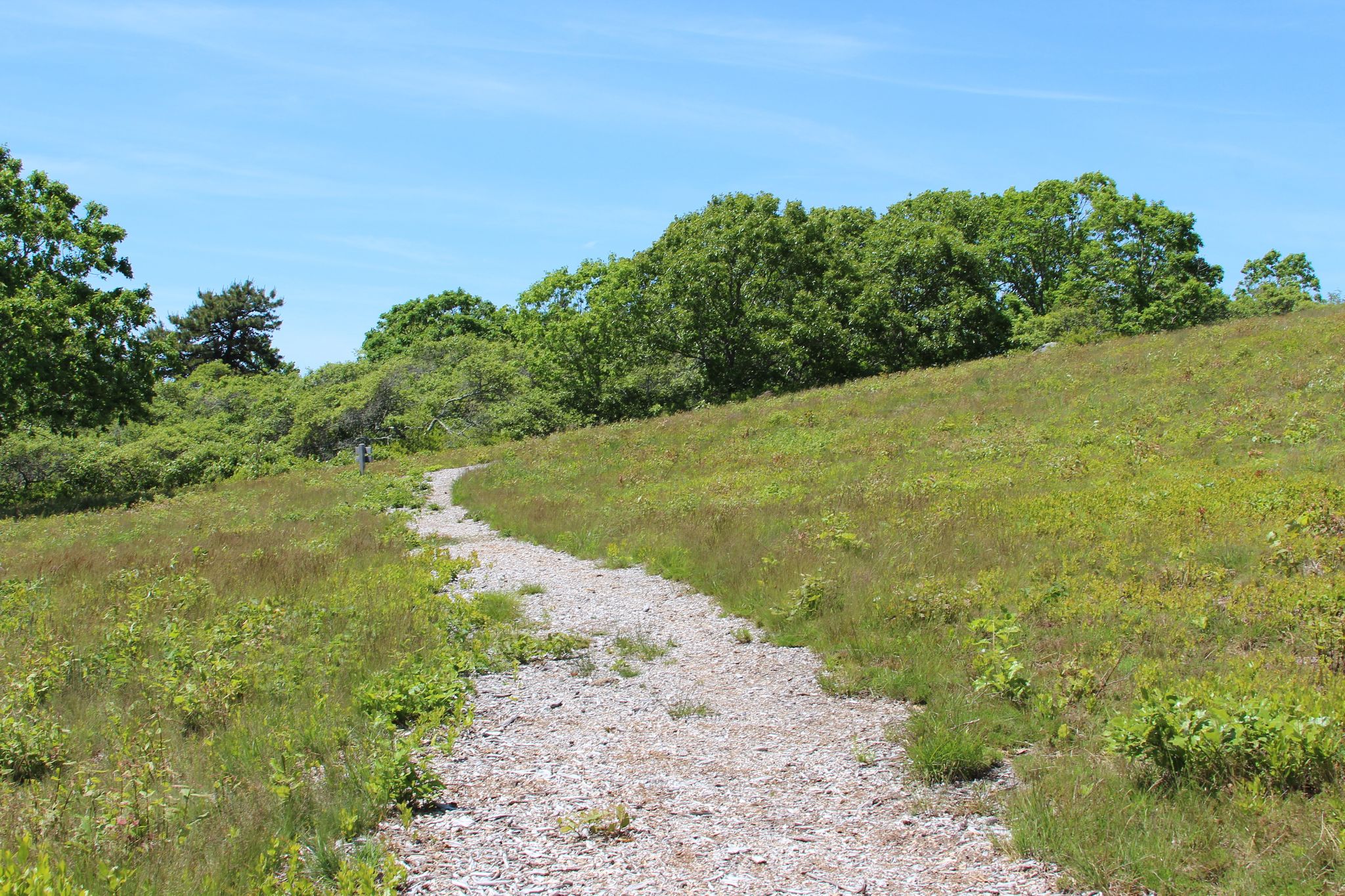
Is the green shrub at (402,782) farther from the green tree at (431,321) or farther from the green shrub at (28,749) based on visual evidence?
the green tree at (431,321)

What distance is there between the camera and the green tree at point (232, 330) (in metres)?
80.8

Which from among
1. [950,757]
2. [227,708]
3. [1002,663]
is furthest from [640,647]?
[950,757]

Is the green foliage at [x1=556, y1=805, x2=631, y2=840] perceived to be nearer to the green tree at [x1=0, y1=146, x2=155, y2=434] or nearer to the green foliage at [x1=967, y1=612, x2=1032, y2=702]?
the green foliage at [x1=967, y1=612, x2=1032, y2=702]

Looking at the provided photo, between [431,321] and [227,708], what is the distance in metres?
78.5

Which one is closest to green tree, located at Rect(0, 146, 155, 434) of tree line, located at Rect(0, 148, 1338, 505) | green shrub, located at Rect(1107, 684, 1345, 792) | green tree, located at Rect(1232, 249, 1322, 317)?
tree line, located at Rect(0, 148, 1338, 505)

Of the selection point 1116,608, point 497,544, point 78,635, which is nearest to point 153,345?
point 497,544

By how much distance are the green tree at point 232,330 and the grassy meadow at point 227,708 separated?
7438 cm

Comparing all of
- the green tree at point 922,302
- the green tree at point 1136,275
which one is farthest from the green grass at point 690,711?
the green tree at point 1136,275

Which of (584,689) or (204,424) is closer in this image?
(584,689)

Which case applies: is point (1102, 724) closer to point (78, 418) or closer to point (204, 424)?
point (78, 418)

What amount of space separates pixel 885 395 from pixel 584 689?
74.5 ft

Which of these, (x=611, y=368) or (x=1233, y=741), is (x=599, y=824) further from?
(x=611, y=368)

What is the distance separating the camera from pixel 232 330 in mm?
82938

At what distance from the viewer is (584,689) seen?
7.90m
